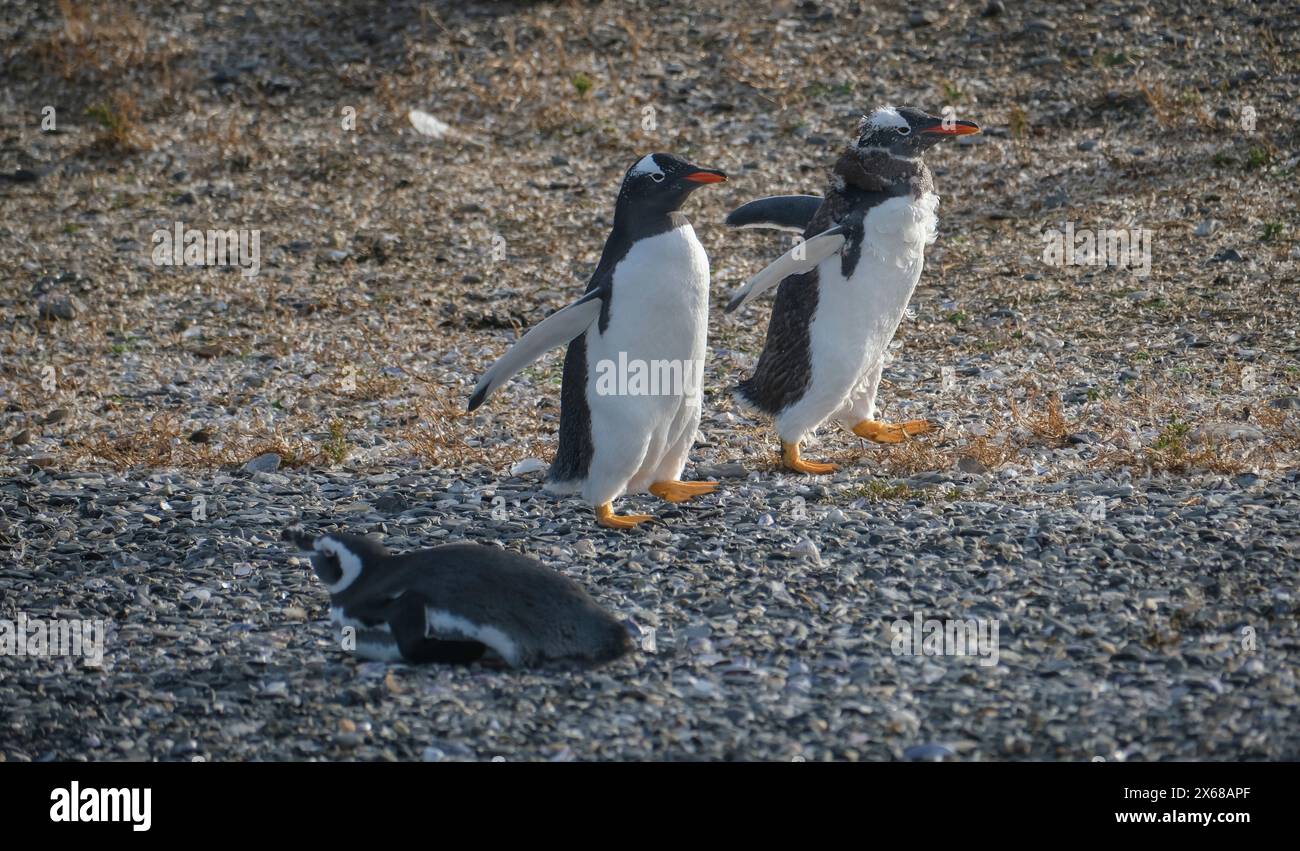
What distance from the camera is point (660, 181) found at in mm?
6055

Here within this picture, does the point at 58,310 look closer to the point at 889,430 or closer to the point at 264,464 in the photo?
the point at 264,464

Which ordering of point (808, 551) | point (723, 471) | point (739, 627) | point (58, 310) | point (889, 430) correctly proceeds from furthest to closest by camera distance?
point (58, 310), point (889, 430), point (723, 471), point (808, 551), point (739, 627)

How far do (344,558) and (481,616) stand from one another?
72 cm

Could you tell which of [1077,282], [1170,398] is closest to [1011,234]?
[1077,282]

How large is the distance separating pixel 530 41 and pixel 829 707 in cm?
988

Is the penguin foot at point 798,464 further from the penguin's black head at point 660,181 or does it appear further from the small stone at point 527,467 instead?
the penguin's black head at point 660,181

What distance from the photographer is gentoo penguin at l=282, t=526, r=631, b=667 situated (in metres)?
4.84

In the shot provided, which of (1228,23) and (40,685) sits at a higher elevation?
(1228,23)

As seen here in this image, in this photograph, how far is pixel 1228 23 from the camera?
12.2 m

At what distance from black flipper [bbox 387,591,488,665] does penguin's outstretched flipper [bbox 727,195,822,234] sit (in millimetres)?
3258

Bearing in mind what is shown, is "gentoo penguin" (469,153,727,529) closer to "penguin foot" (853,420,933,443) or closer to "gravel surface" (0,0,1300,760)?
"gravel surface" (0,0,1300,760)

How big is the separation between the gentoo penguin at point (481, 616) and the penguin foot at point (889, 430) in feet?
8.52

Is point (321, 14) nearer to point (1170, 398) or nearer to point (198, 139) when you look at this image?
point (198, 139)

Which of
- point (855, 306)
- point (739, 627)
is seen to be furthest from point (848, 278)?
point (739, 627)
